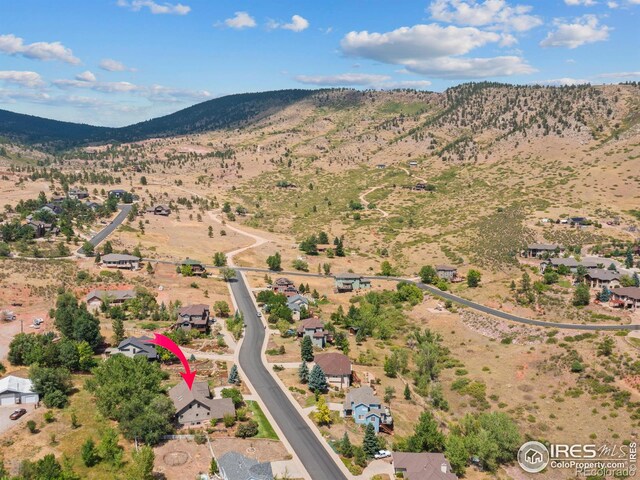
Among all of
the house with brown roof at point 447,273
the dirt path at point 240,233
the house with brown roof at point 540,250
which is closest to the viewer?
the house with brown roof at point 447,273

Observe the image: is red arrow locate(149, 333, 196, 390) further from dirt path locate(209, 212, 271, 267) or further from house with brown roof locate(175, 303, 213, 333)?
dirt path locate(209, 212, 271, 267)

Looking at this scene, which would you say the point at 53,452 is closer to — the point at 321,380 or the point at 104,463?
the point at 104,463

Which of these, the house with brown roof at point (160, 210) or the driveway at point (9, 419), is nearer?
the driveway at point (9, 419)

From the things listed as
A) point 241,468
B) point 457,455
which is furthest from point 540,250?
point 241,468

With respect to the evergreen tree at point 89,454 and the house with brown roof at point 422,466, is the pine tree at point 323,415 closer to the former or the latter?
the house with brown roof at point 422,466

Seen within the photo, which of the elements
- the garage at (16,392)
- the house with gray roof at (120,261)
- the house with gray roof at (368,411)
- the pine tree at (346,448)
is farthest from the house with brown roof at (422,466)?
the house with gray roof at (120,261)

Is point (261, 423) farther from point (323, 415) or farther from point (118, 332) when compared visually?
point (118, 332)
